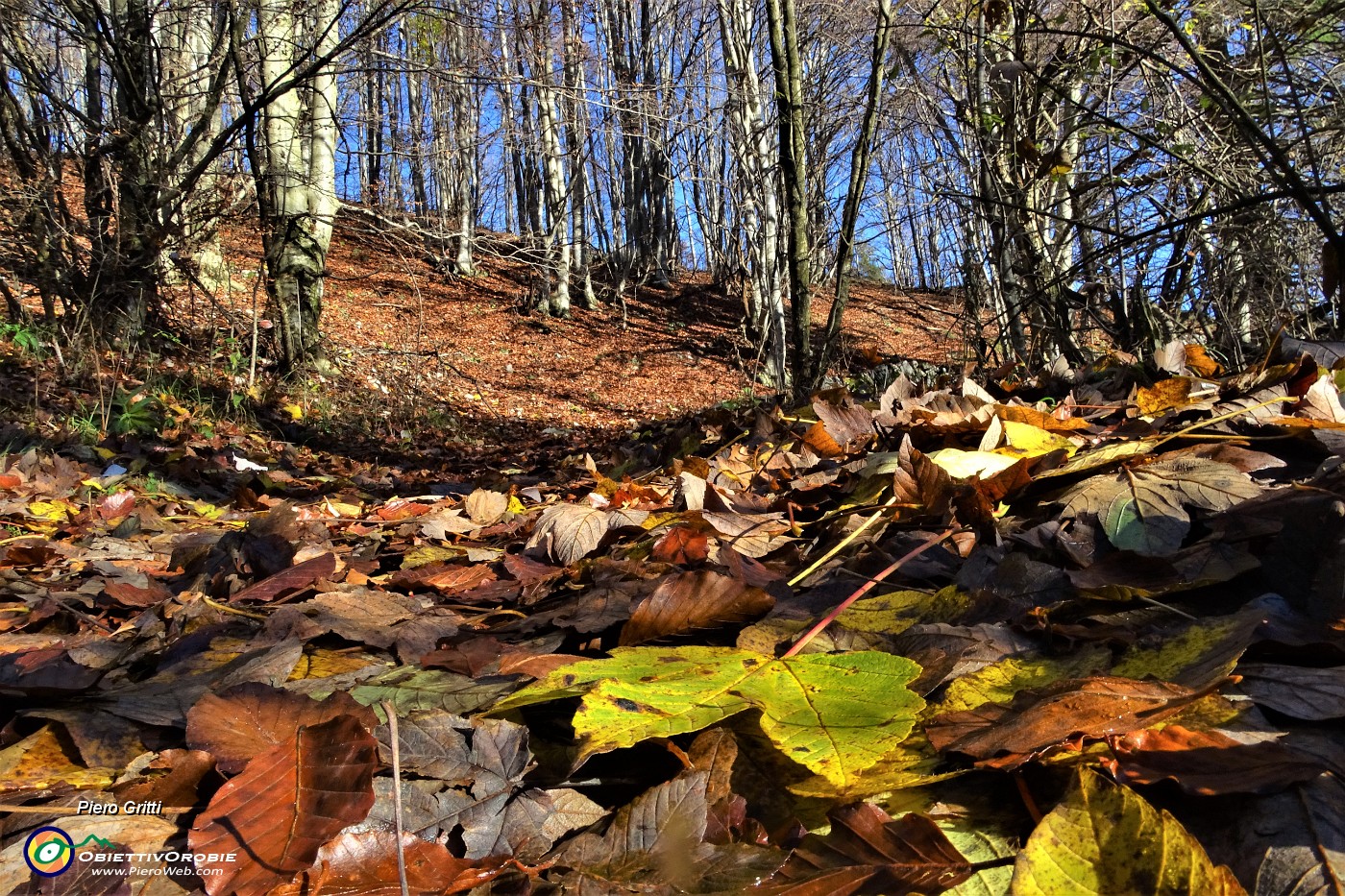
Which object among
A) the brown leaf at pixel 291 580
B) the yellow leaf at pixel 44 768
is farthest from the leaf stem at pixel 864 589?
the brown leaf at pixel 291 580

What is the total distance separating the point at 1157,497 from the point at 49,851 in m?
1.25

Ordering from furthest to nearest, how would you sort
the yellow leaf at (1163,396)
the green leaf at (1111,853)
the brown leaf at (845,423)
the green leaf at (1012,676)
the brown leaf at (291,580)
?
the brown leaf at (845,423) → the yellow leaf at (1163,396) → the brown leaf at (291,580) → the green leaf at (1012,676) → the green leaf at (1111,853)

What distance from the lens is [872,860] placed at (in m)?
0.52

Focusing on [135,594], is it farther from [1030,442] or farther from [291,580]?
[1030,442]

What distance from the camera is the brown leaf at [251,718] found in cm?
68

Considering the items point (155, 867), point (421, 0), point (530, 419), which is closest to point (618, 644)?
point (155, 867)

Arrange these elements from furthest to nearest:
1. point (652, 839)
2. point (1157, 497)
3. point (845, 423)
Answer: point (845, 423) → point (1157, 497) → point (652, 839)

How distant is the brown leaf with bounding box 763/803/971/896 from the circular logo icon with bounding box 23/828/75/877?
523mm

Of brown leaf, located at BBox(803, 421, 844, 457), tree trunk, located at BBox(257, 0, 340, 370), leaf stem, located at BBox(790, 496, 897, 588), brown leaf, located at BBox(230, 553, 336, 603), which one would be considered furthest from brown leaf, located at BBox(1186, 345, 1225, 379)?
tree trunk, located at BBox(257, 0, 340, 370)

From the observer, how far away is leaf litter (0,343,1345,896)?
0.53 metres

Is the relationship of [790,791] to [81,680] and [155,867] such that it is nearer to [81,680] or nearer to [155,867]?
[155,867]

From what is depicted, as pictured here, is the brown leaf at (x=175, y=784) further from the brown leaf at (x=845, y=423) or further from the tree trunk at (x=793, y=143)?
the tree trunk at (x=793, y=143)

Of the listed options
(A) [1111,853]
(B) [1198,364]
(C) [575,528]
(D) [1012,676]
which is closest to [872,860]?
(A) [1111,853]

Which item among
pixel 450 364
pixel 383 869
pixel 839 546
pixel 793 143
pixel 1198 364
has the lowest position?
pixel 383 869
